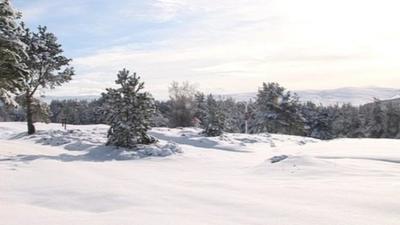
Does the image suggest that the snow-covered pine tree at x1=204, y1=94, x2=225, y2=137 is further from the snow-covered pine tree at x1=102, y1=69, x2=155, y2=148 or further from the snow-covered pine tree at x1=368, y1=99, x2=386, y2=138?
the snow-covered pine tree at x1=368, y1=99, x2=386, y2=138

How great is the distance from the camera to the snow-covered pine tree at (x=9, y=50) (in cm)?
1784

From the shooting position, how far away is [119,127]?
24.2 meters

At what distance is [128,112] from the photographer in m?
24.7

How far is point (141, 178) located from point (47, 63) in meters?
21.2

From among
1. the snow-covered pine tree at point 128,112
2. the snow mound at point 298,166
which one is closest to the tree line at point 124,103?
the snow-covered pine tree at point 128,112

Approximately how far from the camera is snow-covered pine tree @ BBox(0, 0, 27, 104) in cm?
1784

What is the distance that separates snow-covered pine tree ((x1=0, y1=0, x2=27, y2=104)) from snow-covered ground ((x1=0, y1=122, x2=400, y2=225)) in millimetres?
3117

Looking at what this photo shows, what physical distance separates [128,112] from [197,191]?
555 inches

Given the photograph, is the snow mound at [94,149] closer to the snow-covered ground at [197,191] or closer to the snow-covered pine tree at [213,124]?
the snow-covered ground at [197,191]

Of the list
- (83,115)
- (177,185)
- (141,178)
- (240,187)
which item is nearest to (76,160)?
(141,178)

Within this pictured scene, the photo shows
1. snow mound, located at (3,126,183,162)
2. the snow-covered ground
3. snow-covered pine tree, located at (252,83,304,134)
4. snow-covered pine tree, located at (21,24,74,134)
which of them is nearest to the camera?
the snow-covered ground

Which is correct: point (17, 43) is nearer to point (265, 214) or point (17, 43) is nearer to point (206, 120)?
point (265, 214)

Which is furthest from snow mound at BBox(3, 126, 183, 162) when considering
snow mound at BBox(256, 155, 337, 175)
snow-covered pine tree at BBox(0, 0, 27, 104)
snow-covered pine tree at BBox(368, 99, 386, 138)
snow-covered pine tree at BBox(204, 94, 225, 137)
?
snow-covered pine tree at BBox(368, 99, 386, 138)

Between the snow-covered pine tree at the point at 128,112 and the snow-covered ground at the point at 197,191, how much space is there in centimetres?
203
